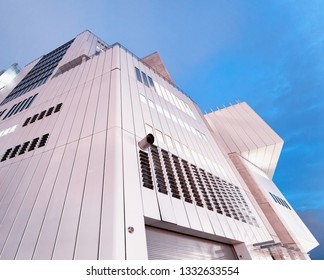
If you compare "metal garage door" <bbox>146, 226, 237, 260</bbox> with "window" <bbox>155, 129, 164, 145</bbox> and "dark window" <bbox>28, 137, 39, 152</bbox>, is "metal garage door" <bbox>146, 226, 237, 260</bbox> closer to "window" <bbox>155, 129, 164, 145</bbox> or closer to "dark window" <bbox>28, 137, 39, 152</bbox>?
"window" <bbox>155, 129, 164, 145</bbox>

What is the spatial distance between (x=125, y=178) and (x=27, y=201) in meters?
2.95

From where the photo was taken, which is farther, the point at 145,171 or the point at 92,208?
the point at 145,171

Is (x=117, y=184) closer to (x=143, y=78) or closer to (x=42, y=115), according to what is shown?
(x=42, y=115)

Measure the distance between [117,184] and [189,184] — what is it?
2690mm

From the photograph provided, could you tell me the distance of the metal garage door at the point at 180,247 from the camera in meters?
4.23

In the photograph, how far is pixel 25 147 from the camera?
25.5 ft

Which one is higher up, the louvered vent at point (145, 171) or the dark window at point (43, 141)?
the dark window at point (43, 141)

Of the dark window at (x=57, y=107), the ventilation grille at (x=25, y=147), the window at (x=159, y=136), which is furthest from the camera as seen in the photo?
the dark window at (x=57, y=107)

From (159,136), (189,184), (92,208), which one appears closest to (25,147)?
(159,136)

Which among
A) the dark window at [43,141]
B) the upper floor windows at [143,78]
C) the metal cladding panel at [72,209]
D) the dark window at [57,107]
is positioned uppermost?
the upper floor windows at [143,78]

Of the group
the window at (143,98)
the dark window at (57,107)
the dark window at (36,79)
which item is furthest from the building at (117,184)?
the dark window at (36,79)

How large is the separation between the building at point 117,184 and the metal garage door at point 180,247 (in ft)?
0.08

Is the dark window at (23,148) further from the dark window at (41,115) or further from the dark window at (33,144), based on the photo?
the dark window at (41,115)
